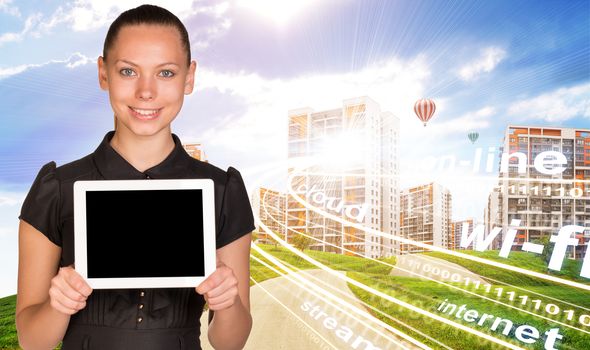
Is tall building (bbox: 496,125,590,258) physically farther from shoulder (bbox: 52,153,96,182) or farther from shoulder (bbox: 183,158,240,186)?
shoulder (bbox: 52,153,96,182)

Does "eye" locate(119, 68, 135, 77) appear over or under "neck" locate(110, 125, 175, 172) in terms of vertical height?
over

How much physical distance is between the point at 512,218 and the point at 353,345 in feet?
12.2

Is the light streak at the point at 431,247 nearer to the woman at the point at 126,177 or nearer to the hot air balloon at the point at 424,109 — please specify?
the hot air balloon at the point at 424,109

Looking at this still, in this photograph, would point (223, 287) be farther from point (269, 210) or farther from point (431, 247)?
point (431, 247)

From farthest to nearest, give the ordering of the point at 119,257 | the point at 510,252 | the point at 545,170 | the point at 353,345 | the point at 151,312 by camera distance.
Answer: the point at 510,252 < the point at 545,170 < the point at 353,345 < the point at 151,312 < the point at 119,257

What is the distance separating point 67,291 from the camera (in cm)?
107

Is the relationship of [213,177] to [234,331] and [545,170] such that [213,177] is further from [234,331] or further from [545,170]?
[545,170]

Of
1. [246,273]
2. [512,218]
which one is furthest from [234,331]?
[512,218]

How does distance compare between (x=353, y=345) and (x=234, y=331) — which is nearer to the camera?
(x=234, y=331)

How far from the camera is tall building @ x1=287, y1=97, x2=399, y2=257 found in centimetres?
921

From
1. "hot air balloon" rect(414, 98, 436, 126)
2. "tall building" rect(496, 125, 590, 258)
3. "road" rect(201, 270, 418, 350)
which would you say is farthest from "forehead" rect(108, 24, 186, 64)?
"tall building" rect(496, 125, 590, 258)

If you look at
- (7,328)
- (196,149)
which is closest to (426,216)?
(196,149)

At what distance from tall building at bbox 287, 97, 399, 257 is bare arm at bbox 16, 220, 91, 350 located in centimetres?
788

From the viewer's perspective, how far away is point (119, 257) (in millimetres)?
1128
